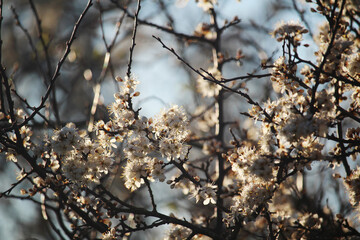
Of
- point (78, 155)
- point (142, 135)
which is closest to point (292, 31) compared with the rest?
point (142, 135)

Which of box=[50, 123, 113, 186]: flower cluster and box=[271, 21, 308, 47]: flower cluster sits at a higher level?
box=[271, 21, 308, 47]: flower cluster

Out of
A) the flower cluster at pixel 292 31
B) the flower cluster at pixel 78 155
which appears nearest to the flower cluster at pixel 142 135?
the flower cluster at pixel 78 155

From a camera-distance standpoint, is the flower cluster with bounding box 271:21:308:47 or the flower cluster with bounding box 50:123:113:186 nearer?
the flower cluster with bounding box 50:123:113:186

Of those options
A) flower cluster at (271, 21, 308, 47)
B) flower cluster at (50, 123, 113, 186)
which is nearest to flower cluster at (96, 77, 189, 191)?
flower cluster at (50, 123, 113, 186)

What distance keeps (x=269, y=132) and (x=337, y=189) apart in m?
1.82

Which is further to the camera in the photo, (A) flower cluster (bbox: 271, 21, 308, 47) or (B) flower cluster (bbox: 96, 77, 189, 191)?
(A) flower cluster (bbox: 271, 21, 308, 47)

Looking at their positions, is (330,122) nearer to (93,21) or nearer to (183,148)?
(183,148)

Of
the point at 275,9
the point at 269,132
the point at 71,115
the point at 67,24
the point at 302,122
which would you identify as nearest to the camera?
the point at 302,122

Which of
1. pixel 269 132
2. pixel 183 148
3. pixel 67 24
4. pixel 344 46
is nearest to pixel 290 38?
pixel 344 46

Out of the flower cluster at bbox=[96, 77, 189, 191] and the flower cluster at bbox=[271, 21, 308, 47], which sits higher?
the flower cluster at bbox=[271, 21, 308, 47]

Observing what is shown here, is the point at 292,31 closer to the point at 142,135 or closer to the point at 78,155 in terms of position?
the point at 142,135

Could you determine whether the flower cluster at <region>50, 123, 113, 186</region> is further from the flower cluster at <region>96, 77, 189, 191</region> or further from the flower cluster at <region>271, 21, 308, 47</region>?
the flower cluster at <region>271, 21, 308, 47</region>

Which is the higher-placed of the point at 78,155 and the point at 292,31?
the point at 292,31

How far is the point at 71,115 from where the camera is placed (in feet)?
29.5
